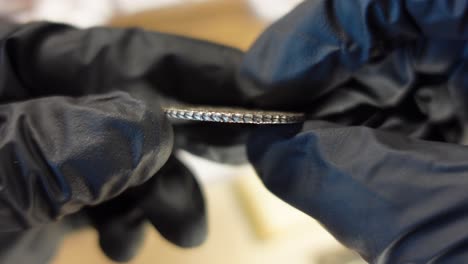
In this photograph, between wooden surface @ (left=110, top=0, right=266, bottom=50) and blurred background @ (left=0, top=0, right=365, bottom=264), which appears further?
wooden surface @ (left=110, top=0, right=266, bottom=50)

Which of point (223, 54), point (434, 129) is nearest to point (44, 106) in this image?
point (223, 54)

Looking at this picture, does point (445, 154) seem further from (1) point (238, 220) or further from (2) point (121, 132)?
(1) point (238, 220)

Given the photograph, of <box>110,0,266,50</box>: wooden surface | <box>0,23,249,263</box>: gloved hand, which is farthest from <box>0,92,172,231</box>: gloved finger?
<box>110,0,266,50</box>: wooden surface

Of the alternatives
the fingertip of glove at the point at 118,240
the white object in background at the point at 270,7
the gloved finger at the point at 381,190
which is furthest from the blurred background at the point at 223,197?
the gloved finger at the point at 381,190

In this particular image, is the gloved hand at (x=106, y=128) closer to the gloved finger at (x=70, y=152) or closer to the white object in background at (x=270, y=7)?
the gloved finger at (x=70, y=152)

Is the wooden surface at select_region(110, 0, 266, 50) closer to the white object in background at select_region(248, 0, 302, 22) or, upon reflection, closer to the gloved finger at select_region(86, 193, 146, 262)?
the white object in background at select_region(248, 0, 302, 22)

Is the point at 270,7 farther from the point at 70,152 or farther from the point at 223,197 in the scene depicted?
the point at 70,152
